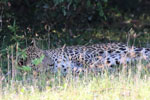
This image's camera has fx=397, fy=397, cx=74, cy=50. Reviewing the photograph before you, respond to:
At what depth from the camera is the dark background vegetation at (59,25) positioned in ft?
28.7

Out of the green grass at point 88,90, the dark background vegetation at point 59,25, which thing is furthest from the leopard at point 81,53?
the green grass at point 88,90

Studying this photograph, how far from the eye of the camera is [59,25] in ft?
35.3

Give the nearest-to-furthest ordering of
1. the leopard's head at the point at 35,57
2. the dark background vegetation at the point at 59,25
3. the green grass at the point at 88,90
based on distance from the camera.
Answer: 1. the green grass at the point at 88,90
2. the leopard's head at the point at 35,57
3. the dark background vegetation at the point at 59,25

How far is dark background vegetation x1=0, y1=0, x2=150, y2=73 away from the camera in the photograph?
876 cm

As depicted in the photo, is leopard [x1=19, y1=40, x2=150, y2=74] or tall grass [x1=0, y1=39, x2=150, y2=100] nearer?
tall grass [x1=0, y1=39, x2=150, y2=100]

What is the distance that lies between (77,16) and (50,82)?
560cm

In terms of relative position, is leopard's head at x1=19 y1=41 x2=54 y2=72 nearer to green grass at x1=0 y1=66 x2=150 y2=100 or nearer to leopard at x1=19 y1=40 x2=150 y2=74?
leopard at x1=19 y1=40 x2=150 y2=74

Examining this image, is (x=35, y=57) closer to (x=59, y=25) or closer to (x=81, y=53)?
(x=81, y=53)

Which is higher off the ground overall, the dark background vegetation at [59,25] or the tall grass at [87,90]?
the dark background vegetation at [59,25]

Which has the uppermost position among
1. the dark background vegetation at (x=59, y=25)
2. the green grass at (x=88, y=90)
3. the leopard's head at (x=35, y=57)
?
the dark background vegetation at (x=59, y=25)

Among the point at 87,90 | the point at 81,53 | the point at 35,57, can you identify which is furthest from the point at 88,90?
the point at 35,57

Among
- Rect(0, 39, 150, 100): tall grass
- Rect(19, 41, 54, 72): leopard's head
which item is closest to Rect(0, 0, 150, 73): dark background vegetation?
Rect(19, 41, 54, 72): leopard's head

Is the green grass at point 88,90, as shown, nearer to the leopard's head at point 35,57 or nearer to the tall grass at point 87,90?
the tall grass at point 87,90

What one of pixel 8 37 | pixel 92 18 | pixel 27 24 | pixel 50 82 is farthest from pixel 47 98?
pixel 92 18
